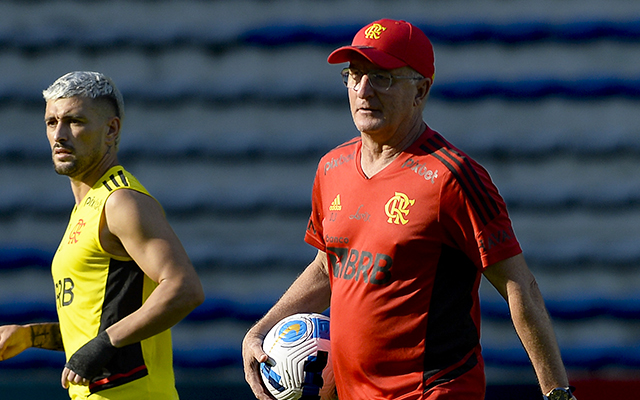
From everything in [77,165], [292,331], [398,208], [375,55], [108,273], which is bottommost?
[292,331]

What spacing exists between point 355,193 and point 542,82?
2632mm

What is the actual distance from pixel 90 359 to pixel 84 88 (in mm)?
1030

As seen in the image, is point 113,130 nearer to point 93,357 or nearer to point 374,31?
point 93,357

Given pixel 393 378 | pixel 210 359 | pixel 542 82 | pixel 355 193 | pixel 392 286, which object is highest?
pixel 542 82

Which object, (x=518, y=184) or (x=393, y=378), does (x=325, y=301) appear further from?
(x=518, y=184)

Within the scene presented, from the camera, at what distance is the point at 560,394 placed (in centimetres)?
239

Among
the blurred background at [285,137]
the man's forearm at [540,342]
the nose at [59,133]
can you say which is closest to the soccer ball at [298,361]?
the man's forearm at [540,342]

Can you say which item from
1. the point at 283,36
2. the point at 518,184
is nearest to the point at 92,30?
the point at 283,36

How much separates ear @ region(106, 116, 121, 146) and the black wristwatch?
186cm

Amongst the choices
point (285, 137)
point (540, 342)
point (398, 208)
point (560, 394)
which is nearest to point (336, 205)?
point (398, 208)

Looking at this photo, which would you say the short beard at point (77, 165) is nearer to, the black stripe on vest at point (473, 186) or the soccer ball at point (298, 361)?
the soccer ball at point (298, 361)

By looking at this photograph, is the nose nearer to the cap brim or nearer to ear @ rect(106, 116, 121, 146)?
ear @ rect(106, 116, 121, 146)

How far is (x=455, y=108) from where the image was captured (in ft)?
16.4

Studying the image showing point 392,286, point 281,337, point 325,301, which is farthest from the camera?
point 325,301
